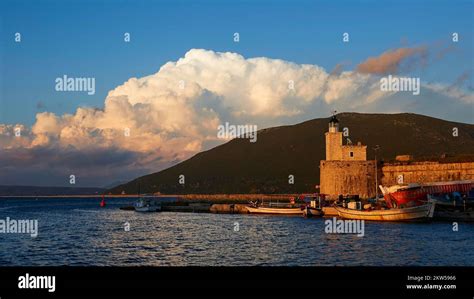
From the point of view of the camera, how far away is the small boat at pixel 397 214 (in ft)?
174

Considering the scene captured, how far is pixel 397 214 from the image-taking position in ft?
179

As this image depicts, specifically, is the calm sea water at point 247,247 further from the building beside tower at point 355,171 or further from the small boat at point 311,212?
the building beside tower at point 355,171

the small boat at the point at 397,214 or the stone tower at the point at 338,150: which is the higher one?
the stone tower at the point at 338,150

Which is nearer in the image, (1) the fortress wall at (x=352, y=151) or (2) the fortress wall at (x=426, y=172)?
(2) the fortress wall at (x=426, y=172)

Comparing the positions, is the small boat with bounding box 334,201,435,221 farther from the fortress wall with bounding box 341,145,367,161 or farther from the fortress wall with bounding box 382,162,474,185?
the fortress wall with bounding box 382,162,474,185

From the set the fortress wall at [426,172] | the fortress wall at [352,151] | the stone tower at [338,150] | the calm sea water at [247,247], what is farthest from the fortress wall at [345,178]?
A: the calm sea water at [247,247]

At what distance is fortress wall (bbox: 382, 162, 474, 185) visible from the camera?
242 feet

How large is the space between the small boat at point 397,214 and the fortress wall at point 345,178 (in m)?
16.8

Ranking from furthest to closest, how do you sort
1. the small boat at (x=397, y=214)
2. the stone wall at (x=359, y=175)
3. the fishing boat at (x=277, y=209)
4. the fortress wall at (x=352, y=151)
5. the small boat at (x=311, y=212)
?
the fortress wall at (x=352, y=151) < the stone wall at (x=359, y=175) < the fishing boat at (x=277, y=209) < the small boat at (x=311, y=212) < the small boat at (x=397, y=214)

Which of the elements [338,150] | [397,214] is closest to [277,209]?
[338,150]

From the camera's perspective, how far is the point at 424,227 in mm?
47438

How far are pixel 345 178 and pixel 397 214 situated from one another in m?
21.7
